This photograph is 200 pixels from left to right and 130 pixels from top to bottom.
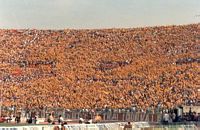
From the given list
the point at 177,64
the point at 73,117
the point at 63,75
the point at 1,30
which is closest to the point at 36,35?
the point at 1,30

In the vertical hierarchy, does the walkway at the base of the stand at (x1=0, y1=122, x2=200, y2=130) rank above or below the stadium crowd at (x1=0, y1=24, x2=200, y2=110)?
below

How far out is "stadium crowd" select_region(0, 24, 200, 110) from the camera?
59281 mm

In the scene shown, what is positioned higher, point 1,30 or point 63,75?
point 1,30

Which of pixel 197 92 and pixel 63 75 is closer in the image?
pixel 197 92

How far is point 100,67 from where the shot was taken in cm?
7206

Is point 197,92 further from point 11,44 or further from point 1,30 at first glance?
point 1,30

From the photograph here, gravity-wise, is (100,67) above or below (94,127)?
above

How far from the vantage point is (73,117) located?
44125 mm

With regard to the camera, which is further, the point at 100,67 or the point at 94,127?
the point at 100,67

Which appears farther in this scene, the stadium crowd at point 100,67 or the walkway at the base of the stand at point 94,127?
the stadium crowd at point 100,67

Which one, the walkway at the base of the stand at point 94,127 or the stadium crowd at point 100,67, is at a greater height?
the stadium crowd at point 100,67

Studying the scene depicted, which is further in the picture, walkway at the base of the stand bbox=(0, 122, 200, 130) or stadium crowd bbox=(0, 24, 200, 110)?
stadium crowd bbox=(0, 24, 200, 110)

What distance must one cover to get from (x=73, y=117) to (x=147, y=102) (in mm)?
13784

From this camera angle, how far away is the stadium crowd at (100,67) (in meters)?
59.3
